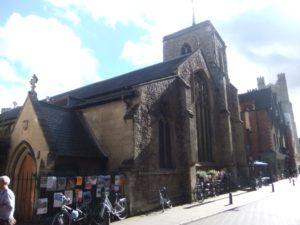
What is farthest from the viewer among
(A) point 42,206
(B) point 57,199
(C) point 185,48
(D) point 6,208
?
(C) point 185,48

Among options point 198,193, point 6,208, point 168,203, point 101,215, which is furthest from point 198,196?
point 6,208

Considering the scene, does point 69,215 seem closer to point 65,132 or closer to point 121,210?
point 121,210

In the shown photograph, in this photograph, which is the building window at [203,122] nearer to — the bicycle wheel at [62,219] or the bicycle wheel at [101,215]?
the bicycle wheel at [101,215]

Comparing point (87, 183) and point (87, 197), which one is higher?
point (87, 183)

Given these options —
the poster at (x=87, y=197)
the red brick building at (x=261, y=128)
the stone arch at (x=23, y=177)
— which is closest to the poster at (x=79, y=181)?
the poster at (x=87, y=197)

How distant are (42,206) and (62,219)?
1.06 meters

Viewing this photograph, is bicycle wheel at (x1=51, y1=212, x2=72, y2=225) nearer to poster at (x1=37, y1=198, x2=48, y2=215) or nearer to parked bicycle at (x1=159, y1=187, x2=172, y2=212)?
poster at (x1=37, y1=198, x2=48, y2=215)

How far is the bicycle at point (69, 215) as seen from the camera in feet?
34.4

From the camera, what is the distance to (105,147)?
16.8m

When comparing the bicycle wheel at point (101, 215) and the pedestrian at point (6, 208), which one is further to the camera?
the bicycle wheel at point (101, 215)

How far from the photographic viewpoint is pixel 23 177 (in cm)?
1535

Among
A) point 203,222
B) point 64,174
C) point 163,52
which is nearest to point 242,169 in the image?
point 163,52

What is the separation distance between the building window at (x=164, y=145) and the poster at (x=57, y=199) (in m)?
7.56

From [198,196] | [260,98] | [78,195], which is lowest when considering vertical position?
[198,196]
